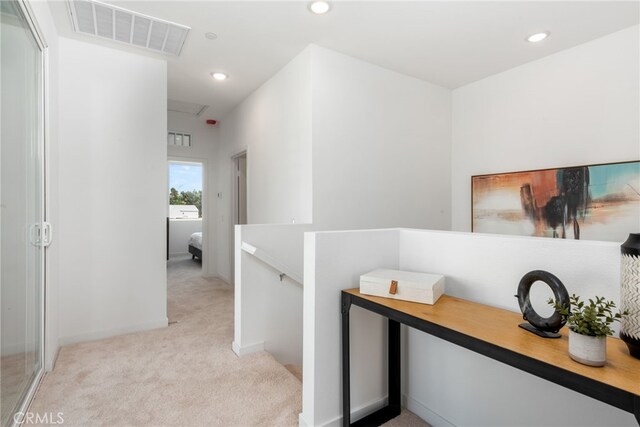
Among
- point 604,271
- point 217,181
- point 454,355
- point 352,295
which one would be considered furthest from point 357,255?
point 217,181

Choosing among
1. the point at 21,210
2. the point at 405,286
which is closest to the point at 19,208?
the point at 21,210

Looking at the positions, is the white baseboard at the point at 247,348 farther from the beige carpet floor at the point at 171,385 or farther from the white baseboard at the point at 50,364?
the white baseboard at the point at 50,364

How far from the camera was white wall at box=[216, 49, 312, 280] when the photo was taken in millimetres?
3049

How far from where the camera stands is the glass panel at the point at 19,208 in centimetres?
154

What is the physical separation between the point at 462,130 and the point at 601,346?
3.55 m

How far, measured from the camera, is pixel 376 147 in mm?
3352

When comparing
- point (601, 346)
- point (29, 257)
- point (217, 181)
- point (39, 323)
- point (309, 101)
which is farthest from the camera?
point (217, 181)

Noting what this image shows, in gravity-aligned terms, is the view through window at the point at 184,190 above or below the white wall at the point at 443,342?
above

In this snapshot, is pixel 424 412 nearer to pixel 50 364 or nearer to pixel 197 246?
pixel 50 364

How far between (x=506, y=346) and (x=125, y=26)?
3.36 meters

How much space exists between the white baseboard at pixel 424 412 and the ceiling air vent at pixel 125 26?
3.23 meters

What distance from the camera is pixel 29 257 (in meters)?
1.92

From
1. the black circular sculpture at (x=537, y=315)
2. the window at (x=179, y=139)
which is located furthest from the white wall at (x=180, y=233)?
the black circular sculpture at (x=537, y=315)

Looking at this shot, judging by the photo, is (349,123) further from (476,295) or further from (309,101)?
(476,295)
